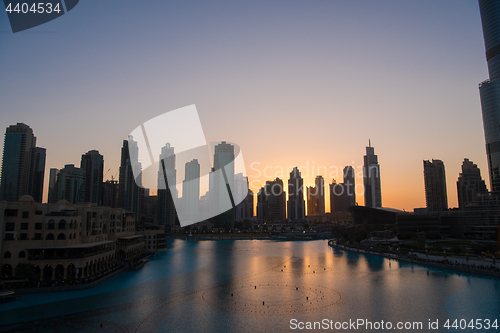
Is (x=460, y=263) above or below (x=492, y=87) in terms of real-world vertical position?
below

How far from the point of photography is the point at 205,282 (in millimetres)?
40938

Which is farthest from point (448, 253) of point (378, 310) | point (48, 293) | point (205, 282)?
point (48, 293)

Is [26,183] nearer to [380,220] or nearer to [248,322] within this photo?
[380,220]

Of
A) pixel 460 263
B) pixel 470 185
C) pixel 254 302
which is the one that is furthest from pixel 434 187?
pixel 254 302

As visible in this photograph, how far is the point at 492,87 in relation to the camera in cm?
11769

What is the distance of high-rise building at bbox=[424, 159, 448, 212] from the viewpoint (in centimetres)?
19262

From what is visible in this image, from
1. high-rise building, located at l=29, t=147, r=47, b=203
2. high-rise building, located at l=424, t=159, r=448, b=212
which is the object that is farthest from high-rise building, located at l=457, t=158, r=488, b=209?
high-rise building, located at l=29, t=147, r=47, b=203

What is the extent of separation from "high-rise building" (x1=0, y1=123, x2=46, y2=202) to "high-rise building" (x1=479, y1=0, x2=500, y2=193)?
19713 cm

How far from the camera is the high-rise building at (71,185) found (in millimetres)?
180500

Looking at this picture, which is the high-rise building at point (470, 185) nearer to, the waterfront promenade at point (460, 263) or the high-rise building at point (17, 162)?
the waterfront promenade at point (460, 263)

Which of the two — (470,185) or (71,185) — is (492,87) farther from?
(71,185)

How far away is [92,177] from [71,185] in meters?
15.3

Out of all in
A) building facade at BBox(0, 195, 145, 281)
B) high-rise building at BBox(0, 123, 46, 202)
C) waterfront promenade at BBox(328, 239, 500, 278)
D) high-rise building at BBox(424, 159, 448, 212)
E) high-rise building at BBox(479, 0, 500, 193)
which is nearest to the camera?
building facade at BBox(0, 195, 145, 281)

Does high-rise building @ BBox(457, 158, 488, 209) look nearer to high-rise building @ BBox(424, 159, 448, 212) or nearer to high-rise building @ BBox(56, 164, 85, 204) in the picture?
high-rise building @ BBox(424, 159, 448, 212)
